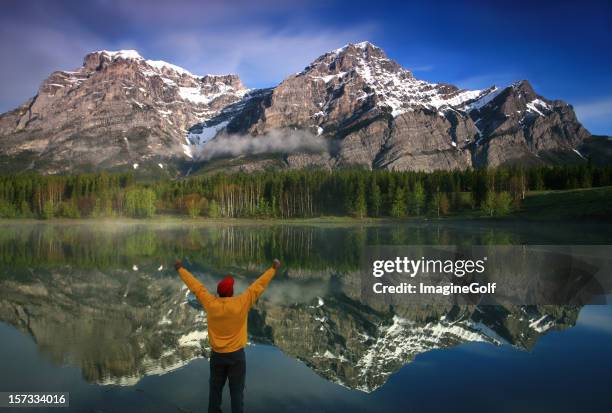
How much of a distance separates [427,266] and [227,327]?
108ft

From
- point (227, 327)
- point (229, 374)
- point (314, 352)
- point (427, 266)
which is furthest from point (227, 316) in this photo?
point (427, 266)

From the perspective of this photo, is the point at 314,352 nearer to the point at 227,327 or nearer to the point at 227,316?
the point at 227,327

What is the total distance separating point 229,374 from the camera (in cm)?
1041

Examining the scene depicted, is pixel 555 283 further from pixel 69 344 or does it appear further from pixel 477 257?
pixel 69 344

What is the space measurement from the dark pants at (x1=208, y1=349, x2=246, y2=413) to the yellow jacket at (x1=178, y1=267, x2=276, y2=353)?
0.18 metres

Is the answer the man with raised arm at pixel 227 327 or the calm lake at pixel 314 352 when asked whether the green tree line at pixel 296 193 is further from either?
the man with raised arm at pixel 227 327

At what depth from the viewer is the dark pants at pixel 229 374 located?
33.4 feet

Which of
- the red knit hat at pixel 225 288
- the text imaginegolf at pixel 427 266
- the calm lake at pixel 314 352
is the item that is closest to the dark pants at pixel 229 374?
the red knit hat at pixel 225 288

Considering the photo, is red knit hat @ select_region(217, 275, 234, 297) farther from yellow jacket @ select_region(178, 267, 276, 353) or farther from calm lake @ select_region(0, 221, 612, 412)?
calm lake @ select_region(0, 221, 612, 412)

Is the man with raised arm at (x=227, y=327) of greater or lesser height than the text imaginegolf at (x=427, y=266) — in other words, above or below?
above

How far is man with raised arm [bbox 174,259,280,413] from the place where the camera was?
990 cm

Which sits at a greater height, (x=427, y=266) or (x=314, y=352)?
(x=427, y=266)

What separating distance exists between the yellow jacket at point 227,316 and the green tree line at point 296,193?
442ft

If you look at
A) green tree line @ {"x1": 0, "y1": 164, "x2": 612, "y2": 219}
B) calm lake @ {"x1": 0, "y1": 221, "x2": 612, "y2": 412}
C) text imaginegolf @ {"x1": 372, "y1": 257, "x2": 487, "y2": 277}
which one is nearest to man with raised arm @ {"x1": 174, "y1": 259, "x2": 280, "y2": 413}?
calm lake @ {"x1": 0, "y1": 221, "x2": 612, "y2": 412}
